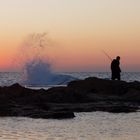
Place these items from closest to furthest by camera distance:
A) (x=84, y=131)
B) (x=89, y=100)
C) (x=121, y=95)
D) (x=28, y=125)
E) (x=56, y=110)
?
(x=84, y=131)
(x=28, y=125)
(x=56, y=110)
(x=89, y=100)
(x=121, y=95)

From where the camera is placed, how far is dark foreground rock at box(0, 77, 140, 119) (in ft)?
80.9

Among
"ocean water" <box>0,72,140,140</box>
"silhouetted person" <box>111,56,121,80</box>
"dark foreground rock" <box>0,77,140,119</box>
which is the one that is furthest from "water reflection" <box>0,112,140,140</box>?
"silhouetted person" <box>111,56,121,80</box>

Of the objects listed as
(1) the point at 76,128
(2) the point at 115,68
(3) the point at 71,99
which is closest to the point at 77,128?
(1) the point at 76,128

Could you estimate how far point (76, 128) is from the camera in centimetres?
1998

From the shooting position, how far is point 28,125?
20578mm

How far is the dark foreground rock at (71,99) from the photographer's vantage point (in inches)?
971

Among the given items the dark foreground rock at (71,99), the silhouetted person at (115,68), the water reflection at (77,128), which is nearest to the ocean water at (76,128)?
the water reflection at (77,128)

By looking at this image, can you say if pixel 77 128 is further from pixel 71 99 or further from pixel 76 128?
pixel 71 99

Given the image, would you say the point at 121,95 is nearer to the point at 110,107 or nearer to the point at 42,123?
the point at 110,107

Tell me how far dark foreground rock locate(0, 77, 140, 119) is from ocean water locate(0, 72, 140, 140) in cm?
124

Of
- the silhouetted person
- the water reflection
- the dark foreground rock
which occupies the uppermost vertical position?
the silhouetted person

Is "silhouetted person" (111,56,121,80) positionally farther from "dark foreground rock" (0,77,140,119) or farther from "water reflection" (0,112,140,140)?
"water reflection" (0,112,140,140)

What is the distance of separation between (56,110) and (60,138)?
7886 millimetres

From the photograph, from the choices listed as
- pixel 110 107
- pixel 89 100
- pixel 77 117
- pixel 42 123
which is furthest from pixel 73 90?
pixel 42 123
